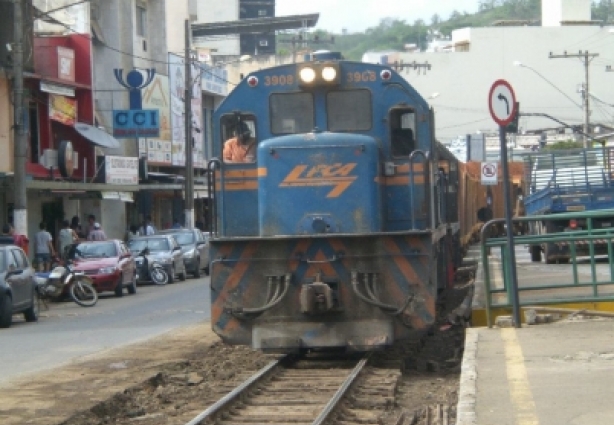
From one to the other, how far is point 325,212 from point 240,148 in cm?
143

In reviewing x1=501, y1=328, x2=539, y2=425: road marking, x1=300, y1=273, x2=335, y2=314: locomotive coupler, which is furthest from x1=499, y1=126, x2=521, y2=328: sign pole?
x1=300, y1=273, x2=335, y2=314: locomotive coupler

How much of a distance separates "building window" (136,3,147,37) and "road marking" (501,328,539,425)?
140 feet

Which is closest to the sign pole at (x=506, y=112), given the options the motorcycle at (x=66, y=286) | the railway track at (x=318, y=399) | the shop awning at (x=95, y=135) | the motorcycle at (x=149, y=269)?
the railway track at (x=318, y=399)

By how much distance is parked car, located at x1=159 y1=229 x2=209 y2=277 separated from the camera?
3878cm

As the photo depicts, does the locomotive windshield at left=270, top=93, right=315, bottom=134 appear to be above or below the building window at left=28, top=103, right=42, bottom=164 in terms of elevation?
below

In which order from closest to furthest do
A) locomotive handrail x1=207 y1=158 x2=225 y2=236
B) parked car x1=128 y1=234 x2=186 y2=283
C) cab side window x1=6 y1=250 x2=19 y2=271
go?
locomotive handrail x1=207 y1=158 x2=225 y2=236 → cab side window x1=6 y1=250 x2=19 y2=271 → parked car x1=128 y1=234 x2=186 y2=283

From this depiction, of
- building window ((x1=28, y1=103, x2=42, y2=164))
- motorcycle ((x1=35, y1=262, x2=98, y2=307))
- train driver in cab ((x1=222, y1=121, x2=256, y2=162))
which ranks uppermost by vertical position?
building window ((x1=28, y1=103, x2=42, y2=164))

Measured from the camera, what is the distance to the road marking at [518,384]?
901cm

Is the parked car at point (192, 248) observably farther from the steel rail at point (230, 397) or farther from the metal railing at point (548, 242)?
the steel rail at point (230, 397)

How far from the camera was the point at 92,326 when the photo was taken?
73.2 feet

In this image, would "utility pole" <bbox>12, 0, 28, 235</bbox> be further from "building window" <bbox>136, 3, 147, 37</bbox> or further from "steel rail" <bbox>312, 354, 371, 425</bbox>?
"building window" <bbox>136, 3, 147, 37</bbox>

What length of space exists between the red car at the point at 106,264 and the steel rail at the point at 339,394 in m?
16.8

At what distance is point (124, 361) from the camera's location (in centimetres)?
1606

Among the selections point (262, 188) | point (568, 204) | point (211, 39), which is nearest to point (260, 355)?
point (262, 188)
